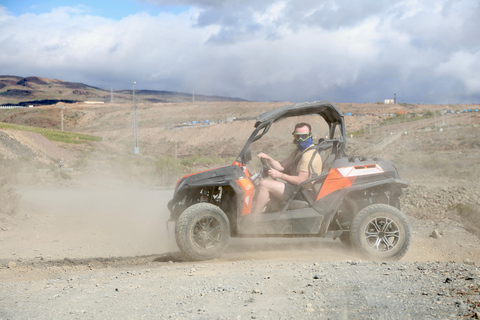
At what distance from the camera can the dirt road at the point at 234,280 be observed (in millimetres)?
4266

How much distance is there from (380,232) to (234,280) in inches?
104

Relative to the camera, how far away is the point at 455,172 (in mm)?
24297

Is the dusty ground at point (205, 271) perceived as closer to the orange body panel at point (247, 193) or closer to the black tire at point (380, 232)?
the black tire at point (380, 232)

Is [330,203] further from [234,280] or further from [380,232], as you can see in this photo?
[234,280]

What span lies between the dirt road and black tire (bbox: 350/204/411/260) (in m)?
0.29

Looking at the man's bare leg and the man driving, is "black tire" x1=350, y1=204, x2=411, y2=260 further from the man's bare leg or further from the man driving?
the man's bare leg

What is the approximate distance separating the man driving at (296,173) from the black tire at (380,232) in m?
0.90

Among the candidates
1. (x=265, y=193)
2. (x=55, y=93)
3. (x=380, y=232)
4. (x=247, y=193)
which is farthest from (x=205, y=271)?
(x=55, y=93)

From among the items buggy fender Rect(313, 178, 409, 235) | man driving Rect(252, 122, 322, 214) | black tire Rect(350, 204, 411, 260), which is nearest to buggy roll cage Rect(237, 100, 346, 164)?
man driving Rect(252, 122, 322, 214)

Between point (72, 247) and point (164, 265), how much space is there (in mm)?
2719

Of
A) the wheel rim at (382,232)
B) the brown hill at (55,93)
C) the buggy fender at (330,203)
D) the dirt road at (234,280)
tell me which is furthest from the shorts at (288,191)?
the brown hill at (55,93)

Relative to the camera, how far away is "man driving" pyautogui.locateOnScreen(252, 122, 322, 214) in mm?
6918

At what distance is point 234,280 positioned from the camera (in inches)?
211

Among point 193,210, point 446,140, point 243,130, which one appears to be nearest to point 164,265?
point 193,210
